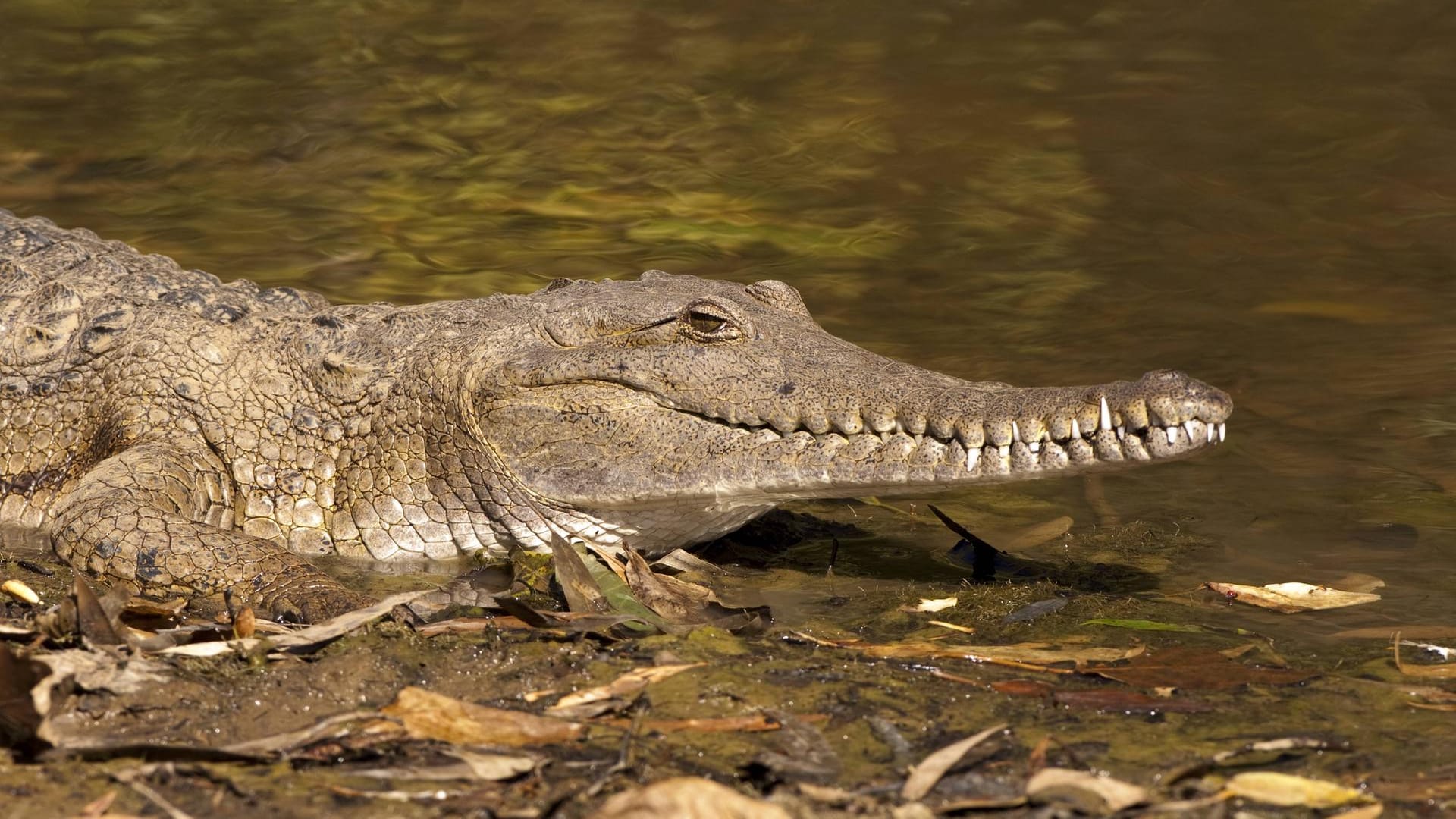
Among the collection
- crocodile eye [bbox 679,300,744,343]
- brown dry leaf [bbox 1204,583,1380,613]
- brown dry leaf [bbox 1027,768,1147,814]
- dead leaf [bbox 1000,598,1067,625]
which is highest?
crocodile eye [bbox 679,300,744,343]

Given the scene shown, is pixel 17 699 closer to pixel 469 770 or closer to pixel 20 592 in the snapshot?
pixel 469 770

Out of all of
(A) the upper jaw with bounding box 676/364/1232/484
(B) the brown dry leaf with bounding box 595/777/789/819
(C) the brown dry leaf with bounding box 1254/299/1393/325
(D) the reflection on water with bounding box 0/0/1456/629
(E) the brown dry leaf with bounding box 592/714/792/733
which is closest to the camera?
(B) the brown dry leaf with bounding box 595/777/789/819

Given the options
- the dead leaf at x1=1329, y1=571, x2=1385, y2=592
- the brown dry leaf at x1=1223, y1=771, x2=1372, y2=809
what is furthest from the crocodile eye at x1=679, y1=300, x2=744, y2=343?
the brown dry leaf at x1=1223, y1=771, x2=1372, y2=809

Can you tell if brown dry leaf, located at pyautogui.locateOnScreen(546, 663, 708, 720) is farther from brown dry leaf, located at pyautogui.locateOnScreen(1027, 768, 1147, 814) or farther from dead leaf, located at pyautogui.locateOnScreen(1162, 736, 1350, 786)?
dead leaf, located at pyautogui.locateOnScreen(1162, 736, 1350, 786)

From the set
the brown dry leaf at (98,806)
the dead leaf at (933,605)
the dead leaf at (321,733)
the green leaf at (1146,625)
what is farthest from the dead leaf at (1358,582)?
the brown dry leaf at (98,806)

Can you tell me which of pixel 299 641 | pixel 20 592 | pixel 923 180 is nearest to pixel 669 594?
pixel 299 641

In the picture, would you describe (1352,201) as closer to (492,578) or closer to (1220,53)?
(1220,53)

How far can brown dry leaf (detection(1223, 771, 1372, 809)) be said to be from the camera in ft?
8.82

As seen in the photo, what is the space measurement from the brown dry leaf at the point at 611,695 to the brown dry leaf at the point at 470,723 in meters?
0.09

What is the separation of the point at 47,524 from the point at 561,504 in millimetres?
1821

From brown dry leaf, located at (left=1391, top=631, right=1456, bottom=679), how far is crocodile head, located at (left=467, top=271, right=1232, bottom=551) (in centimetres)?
72

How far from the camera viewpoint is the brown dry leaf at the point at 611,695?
310 centimetres

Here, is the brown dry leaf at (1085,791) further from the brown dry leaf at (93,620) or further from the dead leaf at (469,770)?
the brown dry leaf at (93,620)

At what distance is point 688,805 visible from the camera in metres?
2.43
